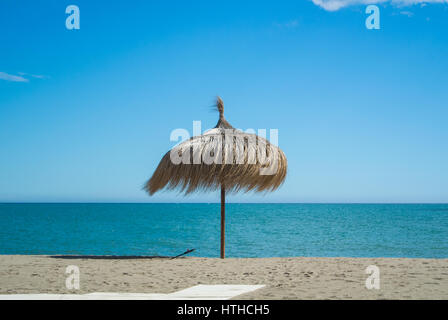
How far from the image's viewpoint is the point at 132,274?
18.2ft

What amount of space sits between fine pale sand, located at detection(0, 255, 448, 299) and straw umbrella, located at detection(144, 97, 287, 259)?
1360mm

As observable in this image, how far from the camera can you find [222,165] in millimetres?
6965

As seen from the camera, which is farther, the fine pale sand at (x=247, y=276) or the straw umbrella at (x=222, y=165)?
the straw umbrella at (x=222, y=165)

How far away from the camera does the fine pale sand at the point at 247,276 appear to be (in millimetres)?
4340

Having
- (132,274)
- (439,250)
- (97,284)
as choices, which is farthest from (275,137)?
(439,250)

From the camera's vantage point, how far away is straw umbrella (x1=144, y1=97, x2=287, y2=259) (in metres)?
7.00

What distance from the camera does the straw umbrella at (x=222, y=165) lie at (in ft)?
23.0

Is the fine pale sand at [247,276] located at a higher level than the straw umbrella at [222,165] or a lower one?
lower

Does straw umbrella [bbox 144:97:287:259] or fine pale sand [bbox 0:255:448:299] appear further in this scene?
straw umbrella [bbox 144:97:287:259]

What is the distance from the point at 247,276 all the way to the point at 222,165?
7.07 ft

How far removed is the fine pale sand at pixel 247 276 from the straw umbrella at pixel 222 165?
1360mm
